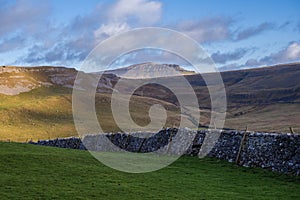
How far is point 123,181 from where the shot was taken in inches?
731

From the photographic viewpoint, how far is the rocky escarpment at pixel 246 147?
23297mm

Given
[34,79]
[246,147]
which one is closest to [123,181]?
[246,147]

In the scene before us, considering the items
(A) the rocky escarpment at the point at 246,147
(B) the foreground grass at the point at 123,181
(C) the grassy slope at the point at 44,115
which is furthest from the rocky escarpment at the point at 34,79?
(B) the foreground grass at the point at 123,181

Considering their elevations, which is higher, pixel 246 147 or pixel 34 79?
pixel 34 79

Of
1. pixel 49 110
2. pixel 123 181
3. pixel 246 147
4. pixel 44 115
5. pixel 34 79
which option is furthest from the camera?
pixel 34 79

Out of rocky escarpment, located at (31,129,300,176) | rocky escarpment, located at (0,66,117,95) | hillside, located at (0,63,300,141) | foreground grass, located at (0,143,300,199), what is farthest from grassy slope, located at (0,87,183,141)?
foreground grass, located at (0,143,300,199)

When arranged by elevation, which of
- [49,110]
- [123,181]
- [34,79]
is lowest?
[123,181]

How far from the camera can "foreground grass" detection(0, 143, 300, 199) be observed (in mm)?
15906

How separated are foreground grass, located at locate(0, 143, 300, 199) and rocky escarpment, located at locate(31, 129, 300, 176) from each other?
0.86 m

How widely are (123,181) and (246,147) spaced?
10801mm

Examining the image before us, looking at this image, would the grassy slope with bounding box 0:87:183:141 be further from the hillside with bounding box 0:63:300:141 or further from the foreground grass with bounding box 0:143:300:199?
the foreground grass with bounding box 0:143:300:199

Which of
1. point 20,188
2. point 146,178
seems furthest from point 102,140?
point 20,188

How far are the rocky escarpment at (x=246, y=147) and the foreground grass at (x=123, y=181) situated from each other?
862 millimetres

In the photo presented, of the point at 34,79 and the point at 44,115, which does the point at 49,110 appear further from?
the point at 34,79
